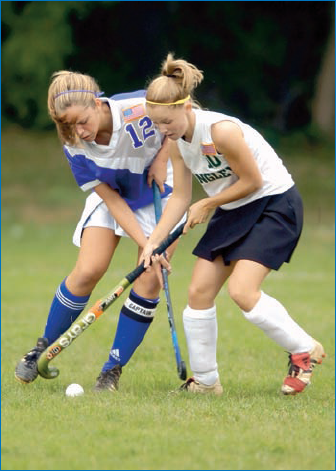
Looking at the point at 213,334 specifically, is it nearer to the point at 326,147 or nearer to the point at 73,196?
the point at 73,196

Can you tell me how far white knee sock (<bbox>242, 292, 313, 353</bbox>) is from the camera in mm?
4348

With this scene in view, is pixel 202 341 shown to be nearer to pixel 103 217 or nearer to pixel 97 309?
pixel 97 309

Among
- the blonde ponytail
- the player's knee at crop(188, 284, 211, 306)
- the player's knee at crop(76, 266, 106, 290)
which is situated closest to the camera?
the blonde ponytail

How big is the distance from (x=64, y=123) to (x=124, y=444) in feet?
5.16

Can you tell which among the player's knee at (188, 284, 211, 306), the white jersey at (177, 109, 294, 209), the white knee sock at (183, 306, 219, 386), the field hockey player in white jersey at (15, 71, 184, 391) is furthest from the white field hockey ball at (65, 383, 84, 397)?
the white jersey at (177, 109, 294, 209)

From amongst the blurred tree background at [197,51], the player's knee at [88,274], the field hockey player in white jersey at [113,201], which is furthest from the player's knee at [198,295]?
the blurred tree background at [197,51]

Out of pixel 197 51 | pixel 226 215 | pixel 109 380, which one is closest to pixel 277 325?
pixel 226 215

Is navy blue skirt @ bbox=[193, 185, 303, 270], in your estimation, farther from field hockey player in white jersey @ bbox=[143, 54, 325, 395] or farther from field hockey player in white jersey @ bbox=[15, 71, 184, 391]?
field hockey player in white jersey @ bbox=[15, 71, 184, 391]

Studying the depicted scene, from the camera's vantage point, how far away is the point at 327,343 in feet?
22.2

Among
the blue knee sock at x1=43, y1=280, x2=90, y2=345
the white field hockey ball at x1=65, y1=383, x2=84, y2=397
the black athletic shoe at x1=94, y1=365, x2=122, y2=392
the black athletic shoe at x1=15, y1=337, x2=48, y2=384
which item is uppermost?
the blue knee sock at x1=43, y1=280, x2=90, y2=345

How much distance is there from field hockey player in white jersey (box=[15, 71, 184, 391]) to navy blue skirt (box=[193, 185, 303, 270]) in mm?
413

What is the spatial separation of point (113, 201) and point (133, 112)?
434 mm

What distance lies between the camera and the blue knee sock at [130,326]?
4.77 m

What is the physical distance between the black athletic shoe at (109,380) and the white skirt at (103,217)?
65 cm
